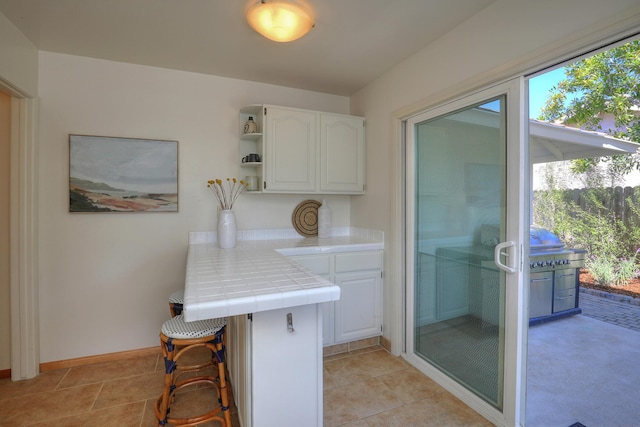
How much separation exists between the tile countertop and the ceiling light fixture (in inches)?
51.8

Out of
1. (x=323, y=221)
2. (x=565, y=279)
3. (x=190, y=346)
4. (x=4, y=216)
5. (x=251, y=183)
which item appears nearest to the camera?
(x=190, y=346)

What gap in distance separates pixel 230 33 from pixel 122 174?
1.42 metres

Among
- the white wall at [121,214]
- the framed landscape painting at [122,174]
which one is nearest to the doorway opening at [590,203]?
the white wall at [121,214]

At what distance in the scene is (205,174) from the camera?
9.05 ft

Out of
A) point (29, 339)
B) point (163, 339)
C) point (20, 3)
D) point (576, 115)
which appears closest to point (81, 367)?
point (29, 339)

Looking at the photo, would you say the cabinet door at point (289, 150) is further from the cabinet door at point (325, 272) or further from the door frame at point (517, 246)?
the door frame at point (517, 246)

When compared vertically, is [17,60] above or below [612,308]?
above

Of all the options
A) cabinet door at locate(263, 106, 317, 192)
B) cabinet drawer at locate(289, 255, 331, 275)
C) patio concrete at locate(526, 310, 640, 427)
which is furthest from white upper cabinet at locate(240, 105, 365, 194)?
patio concrete at locate(526, 310, 640, 427)

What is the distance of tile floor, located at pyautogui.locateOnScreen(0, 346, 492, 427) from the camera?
72.2 inches

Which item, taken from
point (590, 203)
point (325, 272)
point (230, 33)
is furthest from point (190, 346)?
point (590, 203)

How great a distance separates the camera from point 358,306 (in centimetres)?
268

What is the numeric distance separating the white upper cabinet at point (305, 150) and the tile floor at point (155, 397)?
1541mm

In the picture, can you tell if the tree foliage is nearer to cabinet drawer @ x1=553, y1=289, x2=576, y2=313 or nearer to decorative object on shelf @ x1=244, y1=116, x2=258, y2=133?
cabinet drawer @ x1=553, y1=289, x2=576, y2=313

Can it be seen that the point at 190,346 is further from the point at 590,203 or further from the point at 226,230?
the point at 590,203
